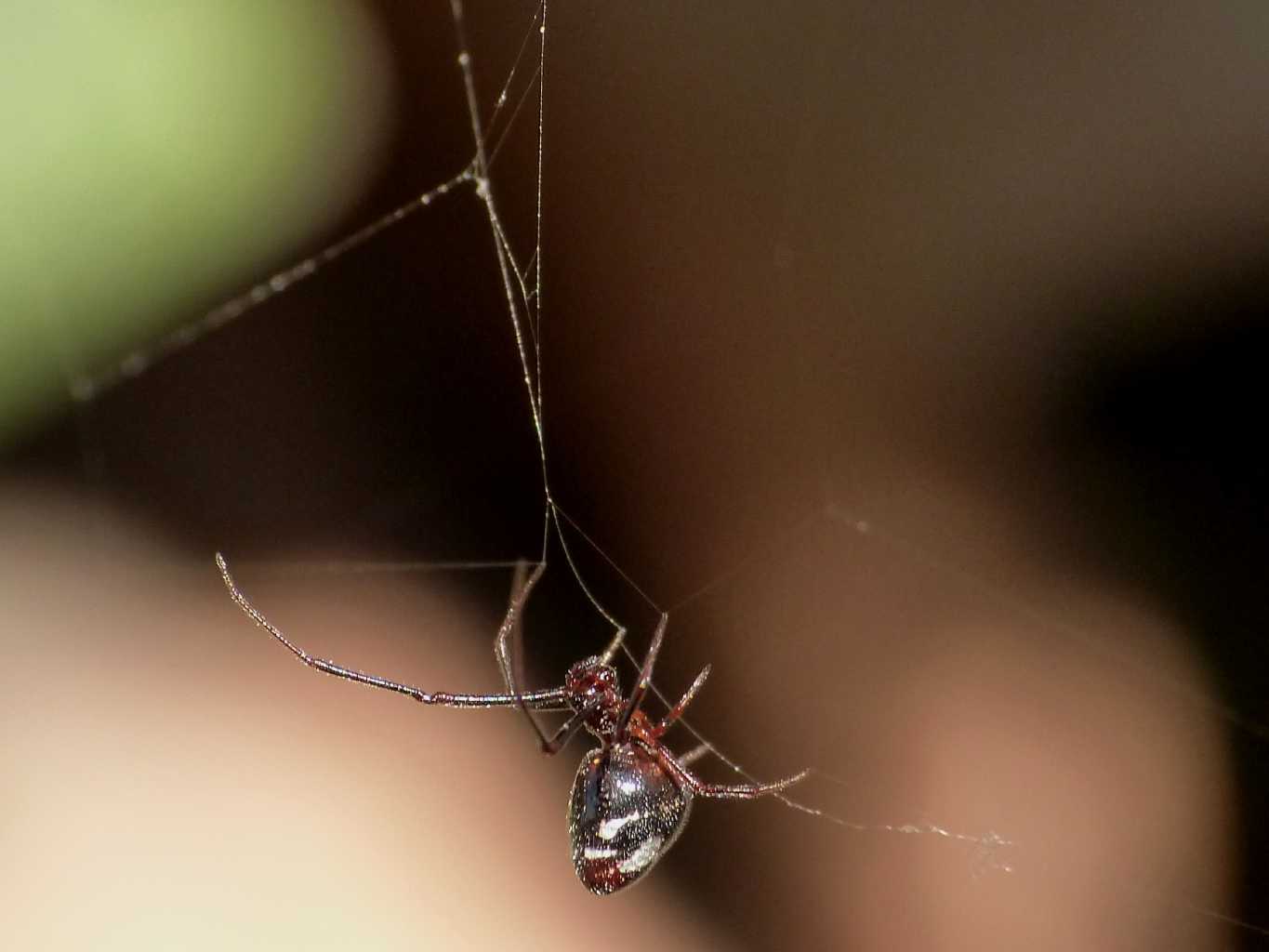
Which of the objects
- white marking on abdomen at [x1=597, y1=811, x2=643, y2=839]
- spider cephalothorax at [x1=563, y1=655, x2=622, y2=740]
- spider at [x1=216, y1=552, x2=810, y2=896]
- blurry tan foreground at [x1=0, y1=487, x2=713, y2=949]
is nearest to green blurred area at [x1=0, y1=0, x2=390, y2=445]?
spider at [x1=216, y1=552, x2=810, y2=896]

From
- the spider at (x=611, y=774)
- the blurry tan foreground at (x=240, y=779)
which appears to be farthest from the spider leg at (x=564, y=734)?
the blurry tan foreground at (x=240, y=779)

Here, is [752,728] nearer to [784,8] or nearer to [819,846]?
[819,846]

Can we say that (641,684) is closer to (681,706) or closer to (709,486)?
(681,706)

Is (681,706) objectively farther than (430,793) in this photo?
No

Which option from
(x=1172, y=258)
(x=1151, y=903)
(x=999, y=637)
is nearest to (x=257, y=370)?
(x=999, y=637)

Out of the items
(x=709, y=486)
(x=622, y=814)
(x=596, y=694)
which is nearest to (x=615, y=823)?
(x=622, y=814)

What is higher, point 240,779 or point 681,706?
point 681,706
